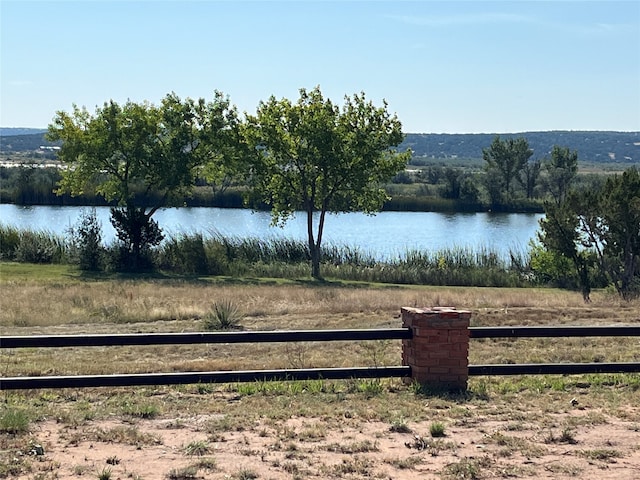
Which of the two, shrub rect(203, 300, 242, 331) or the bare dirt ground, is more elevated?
the bare dirt ground

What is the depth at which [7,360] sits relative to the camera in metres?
13.2

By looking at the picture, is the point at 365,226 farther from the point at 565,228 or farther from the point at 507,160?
the point at 507,160

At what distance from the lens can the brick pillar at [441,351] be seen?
920cm

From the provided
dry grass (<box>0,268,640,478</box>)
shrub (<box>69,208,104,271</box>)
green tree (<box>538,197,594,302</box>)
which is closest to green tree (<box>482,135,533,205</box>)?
shrub (<box>69,208,104,271</box>)

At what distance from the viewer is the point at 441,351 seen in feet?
30.5

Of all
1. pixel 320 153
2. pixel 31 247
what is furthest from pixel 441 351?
pixel 31 247

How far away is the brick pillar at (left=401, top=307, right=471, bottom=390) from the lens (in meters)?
9.20

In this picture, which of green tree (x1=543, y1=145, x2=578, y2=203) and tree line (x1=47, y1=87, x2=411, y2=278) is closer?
tree line (x1=47, y1=87, x2=411, y2=278)

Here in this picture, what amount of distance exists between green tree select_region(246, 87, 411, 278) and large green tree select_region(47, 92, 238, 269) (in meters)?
2.01

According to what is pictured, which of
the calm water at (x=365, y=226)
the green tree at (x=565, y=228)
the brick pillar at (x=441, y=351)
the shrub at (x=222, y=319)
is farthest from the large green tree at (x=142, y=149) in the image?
the brick pillar at (x=441, y=351)

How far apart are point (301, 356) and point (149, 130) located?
25.4 metres

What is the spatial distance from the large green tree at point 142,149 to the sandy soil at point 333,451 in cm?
2948

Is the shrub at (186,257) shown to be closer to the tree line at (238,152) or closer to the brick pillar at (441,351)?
the tree line at (238,152)

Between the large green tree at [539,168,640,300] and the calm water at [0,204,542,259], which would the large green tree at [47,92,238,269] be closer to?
the calm water at [0,204,542,259]
